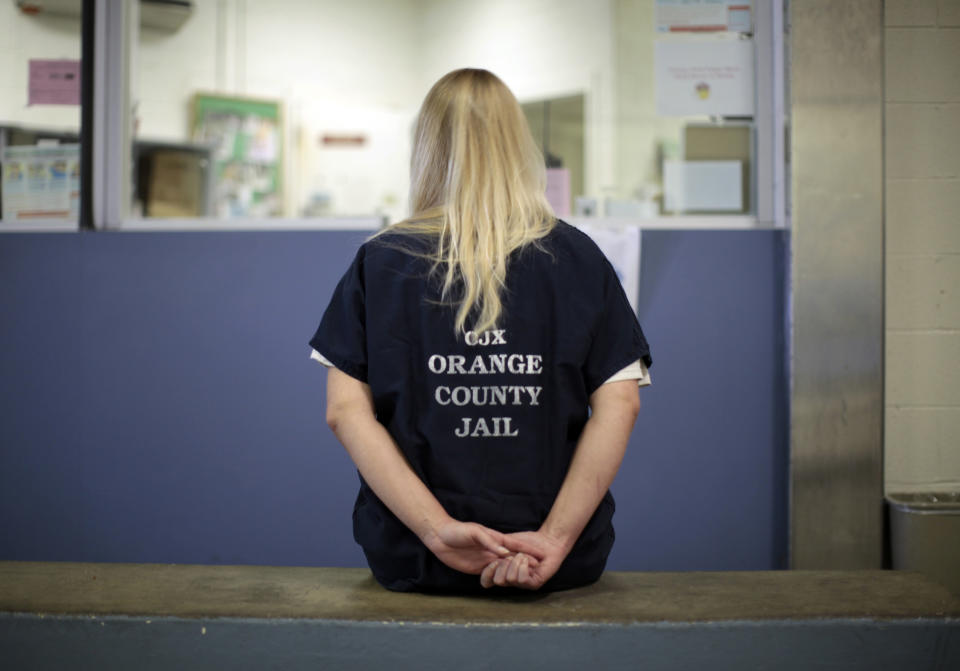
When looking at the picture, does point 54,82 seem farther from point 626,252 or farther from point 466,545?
point 466,545

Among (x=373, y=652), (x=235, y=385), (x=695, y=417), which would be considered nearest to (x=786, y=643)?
(x=373, y=652)

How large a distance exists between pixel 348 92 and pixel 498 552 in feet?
18.1

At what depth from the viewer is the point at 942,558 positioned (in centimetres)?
210

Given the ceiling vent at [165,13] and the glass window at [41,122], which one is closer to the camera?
the glass window at [41,122]

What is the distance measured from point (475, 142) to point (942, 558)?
1.67 m

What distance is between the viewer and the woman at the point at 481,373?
3.77 feet

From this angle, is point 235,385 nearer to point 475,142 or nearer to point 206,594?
point 206,594

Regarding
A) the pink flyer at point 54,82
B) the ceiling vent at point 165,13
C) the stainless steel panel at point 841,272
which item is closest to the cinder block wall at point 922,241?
the stainless steel panel at point 841,272

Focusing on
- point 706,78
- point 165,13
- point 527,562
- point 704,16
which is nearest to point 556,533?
point 527,562

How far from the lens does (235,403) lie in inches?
92.4

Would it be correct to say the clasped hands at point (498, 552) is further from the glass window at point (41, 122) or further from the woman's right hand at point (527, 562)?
the glass window at point (41, 122)

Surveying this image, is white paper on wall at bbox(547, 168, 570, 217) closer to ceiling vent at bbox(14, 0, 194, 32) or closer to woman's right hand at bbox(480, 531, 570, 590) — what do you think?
woman's right hand at bbox(480, 531, 570, 590)

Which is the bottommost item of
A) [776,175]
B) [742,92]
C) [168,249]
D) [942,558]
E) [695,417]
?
[942,558]

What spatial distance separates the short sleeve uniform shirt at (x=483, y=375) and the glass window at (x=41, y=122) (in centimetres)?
163
